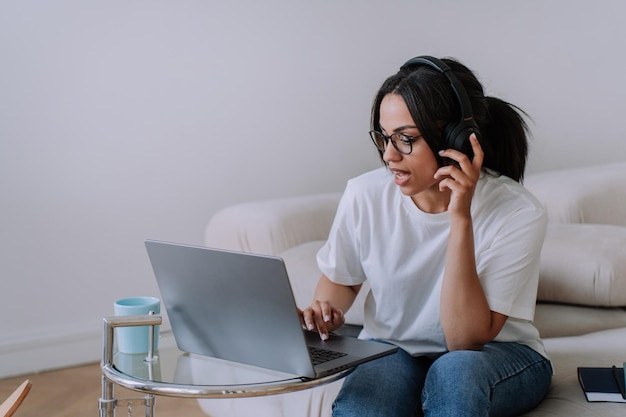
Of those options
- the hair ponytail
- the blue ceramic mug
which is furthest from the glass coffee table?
the hair ponytail

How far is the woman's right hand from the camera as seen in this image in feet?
5.11

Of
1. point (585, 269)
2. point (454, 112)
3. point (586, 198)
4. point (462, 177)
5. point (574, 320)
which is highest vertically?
point (454, 112)

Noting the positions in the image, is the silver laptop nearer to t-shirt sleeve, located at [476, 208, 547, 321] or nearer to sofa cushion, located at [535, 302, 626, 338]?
t-shirt sleeve, located at [476, 208, 547, 321]

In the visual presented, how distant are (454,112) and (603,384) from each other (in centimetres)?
57

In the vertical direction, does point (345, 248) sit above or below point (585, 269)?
above

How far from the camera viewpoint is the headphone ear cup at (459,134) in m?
1.53

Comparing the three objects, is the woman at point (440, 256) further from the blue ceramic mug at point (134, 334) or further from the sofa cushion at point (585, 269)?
the sofa cushion at point (585, 269)

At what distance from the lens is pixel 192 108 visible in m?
3.33

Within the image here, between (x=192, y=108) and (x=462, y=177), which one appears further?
(x=192, y=108)

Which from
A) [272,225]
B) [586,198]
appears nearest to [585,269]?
[586,198]

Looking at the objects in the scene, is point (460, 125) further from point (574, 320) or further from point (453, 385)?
point (574, 320)

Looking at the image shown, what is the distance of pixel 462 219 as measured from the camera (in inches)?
59.9

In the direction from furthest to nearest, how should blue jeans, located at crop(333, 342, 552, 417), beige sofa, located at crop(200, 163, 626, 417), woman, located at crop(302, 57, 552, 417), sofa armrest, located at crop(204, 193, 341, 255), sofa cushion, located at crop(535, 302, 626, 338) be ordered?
1. sofa armrest, located at crop(204, 193, 341, 255)
2. sofa cushion, located at crop(535, 302, 626, 338)
3. beige sofa, located at crop(200, 163, 626, 417)
4. woman, located at crop(302, 57, 552, 417)
5. blue jeans, located at crop(333, 342, 552, 417)

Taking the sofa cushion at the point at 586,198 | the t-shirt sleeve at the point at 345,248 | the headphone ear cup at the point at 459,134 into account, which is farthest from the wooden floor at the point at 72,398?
the headphone ear cup at the point at 459,134
